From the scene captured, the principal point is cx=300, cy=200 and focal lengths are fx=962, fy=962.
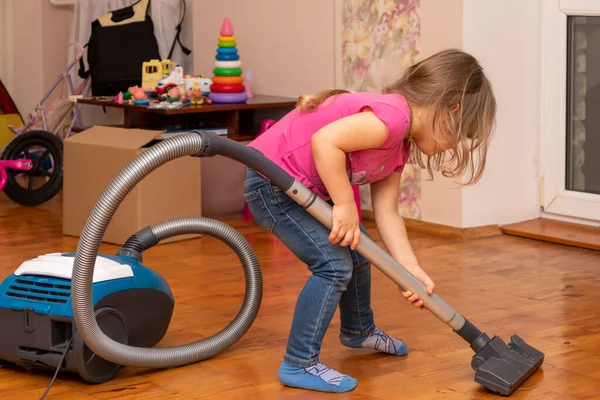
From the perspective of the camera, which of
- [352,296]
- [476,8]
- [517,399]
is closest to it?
[517,399]

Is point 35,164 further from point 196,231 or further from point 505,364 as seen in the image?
point 505,364

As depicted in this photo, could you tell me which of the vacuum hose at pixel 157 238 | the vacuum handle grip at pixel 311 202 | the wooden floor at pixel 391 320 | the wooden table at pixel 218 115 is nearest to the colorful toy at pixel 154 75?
the wooden table at pixel 218 115

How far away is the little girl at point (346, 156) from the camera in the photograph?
1.76 metres

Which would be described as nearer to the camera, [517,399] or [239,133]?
[517,399]

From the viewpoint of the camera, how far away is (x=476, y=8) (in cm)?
327

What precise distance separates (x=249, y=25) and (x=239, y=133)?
498mm

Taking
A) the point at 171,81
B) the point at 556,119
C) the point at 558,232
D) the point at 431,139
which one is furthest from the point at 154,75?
the point at 431,139

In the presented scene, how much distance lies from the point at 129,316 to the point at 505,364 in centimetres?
74

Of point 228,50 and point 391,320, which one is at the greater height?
point 228,50

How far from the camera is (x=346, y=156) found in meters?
1.86

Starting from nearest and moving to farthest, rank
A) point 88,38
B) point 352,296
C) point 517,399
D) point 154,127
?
point 517,399 < point 352,296 < point 154,127 < point 88,38

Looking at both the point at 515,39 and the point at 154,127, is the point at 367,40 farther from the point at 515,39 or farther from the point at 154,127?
the point at 154,127

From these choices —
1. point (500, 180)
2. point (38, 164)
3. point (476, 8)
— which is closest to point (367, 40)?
point (476, 8)

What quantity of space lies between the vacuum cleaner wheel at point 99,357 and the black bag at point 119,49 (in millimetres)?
2838
